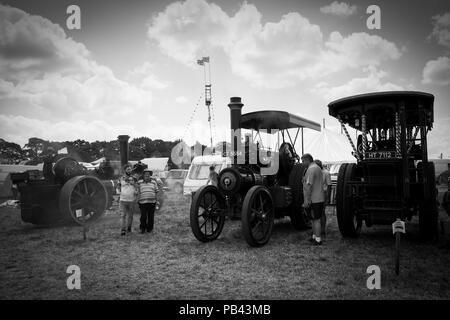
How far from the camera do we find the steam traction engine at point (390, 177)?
5.15 metres

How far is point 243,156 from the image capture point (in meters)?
6.02

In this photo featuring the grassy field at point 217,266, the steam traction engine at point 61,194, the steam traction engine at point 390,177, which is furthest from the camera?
the steam traction engine at point 61,194

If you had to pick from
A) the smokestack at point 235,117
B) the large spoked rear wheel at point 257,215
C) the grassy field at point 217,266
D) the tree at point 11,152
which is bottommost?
the grassy field at point 217,266

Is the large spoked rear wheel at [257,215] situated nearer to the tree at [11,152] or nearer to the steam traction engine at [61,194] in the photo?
the steam traction engine at [61,194]

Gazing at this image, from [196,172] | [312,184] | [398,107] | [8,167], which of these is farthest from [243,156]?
[8,167]

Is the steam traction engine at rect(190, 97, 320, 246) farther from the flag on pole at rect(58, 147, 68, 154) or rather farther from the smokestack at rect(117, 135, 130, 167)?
the flag on pole at rect(58, 147, 68, 154)

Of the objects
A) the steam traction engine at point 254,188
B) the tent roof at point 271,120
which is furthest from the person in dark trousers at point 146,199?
the tent roof at point 271,120

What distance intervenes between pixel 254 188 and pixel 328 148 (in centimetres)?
1324

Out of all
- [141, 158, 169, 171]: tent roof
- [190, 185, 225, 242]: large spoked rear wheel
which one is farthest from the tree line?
[190, 185, 225, 242]: large spoked rear wheel

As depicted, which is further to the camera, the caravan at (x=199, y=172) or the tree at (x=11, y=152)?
the tree at (x=11, y=152)

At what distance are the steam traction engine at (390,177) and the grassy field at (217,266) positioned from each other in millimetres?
470

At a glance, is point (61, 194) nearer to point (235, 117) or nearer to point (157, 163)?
point (235, 117)

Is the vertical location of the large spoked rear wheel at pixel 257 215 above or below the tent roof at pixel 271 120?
below
